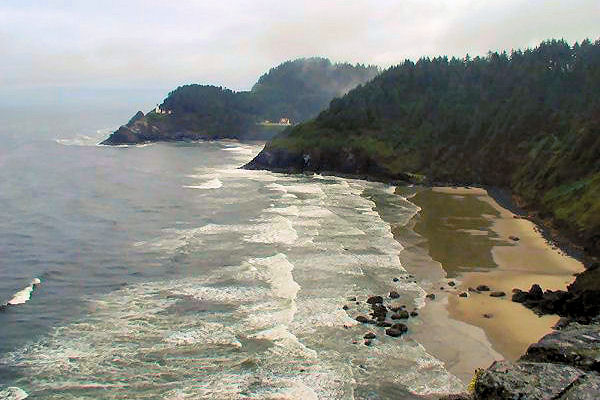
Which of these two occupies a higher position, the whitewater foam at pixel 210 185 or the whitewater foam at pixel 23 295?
the whitewater foam at pixel 210 185

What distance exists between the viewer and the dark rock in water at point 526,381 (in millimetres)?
22377

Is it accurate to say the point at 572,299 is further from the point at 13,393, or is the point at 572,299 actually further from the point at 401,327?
the point at 13,393

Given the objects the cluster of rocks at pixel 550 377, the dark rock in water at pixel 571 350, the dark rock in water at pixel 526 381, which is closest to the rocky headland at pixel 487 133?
the dark rock in water at pixel 571 350

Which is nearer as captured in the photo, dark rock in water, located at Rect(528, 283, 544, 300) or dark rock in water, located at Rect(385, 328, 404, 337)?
dark rock in water, located at Rect(385, 328, 404, 337)

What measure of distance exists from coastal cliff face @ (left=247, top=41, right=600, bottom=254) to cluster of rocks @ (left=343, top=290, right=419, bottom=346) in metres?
51.8

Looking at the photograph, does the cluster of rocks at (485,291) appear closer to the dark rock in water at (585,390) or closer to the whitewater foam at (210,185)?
the dark rock in water at (585,390)

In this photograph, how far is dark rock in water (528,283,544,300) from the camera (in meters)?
48.6

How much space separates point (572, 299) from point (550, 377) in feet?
81.5

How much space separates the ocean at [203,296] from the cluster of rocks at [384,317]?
77 cm

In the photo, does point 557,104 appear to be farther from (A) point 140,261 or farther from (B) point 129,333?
(B) point 129,333

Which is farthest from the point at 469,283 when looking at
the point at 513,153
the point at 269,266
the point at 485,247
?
the point at 513,153

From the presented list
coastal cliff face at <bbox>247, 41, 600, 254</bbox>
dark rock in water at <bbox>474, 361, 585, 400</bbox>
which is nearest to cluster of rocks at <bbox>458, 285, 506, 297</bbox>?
dark rock in water at <bbox>474, 361, 585, 400</bbox>

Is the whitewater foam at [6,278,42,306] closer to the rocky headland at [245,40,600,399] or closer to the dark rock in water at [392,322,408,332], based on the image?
the dark rock in water at [392,322,408,332]

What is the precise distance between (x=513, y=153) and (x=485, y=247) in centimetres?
6576
